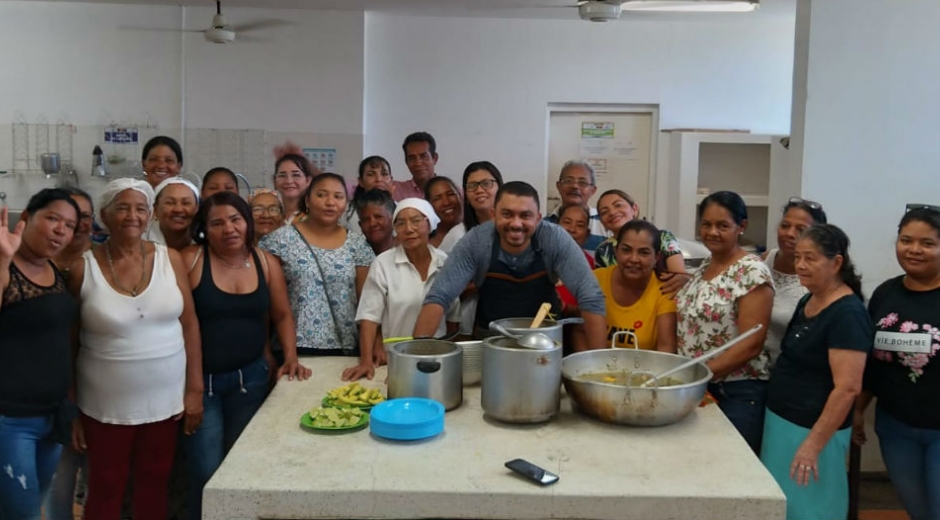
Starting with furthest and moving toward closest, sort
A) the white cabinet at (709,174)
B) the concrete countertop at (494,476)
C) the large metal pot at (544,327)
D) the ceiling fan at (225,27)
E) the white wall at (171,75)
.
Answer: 1. the white cabinet at (709,174)
2. the white wall at (171,75)
3. the ceiling fan at (225,27)
4. the large metal pot at (544,327)
5. the concrete countertop at (494,476)

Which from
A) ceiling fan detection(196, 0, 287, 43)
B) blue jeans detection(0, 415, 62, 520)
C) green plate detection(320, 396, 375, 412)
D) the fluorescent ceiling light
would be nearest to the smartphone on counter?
green plate detection(320, 396, 375, 412)

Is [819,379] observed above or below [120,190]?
below

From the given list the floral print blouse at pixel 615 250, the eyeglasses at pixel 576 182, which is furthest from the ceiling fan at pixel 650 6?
the floral print blouse at pixel 615 250

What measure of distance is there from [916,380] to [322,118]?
13.1ft

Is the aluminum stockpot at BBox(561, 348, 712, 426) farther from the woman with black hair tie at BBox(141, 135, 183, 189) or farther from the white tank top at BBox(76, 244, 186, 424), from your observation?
the woman with black hair tie at BBox(141, 135, 183, 189)

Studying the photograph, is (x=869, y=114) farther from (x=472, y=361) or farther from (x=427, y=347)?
(x=427, y=347)

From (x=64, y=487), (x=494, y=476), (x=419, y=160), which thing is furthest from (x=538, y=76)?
(x=494, y=476)

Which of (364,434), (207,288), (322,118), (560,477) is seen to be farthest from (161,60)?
(560,477)

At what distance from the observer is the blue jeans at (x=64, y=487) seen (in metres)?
2.33

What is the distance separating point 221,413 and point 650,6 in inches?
142

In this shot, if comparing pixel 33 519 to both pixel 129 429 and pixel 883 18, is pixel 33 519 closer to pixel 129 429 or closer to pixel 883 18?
pixel 129 429

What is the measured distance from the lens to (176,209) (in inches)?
92.8

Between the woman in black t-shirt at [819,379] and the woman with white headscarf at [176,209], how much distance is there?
1890 mm

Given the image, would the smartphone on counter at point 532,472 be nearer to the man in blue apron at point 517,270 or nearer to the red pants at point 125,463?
the man in blue apron at point 517,270
